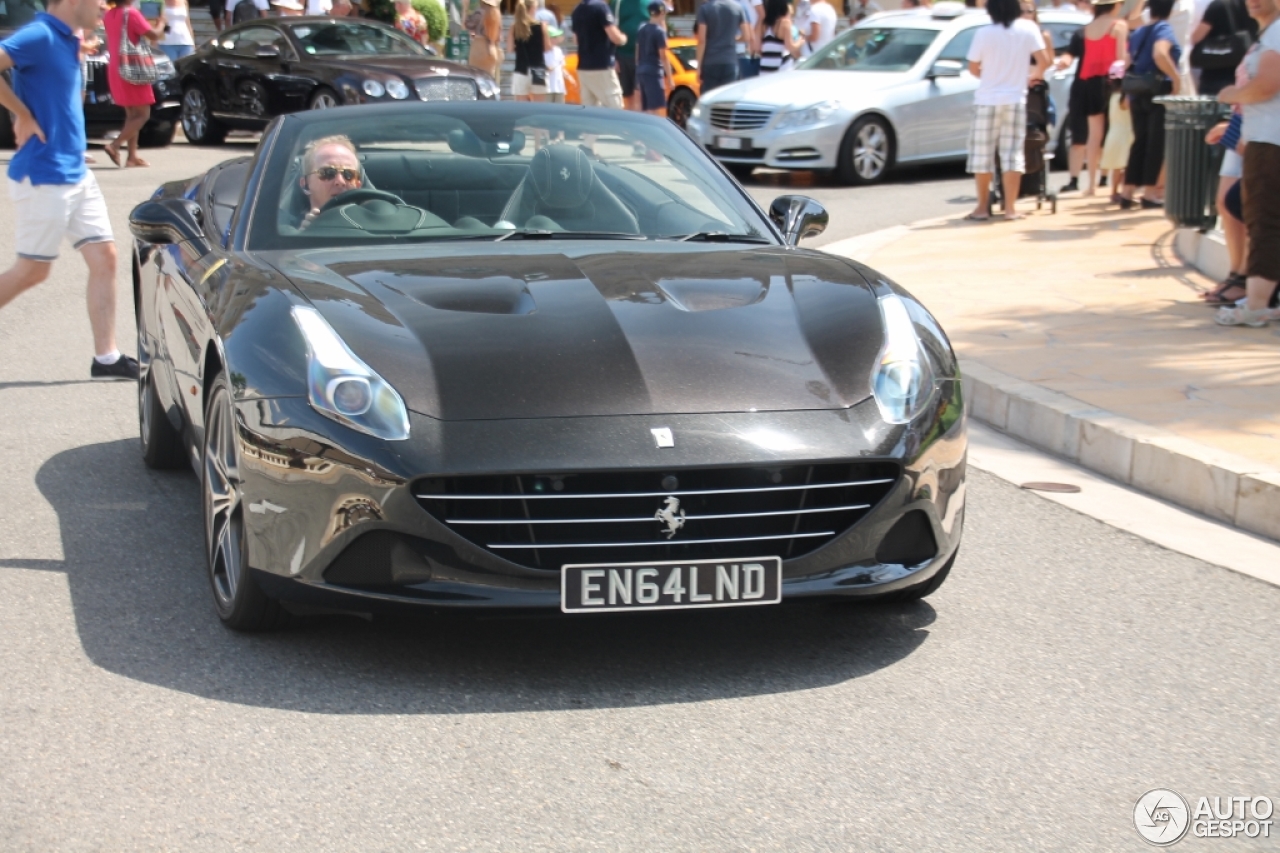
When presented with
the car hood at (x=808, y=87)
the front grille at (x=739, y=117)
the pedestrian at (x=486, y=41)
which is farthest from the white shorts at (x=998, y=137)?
the pedestrian at (x=486, y=41)

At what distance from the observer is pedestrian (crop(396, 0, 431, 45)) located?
73.9 ft

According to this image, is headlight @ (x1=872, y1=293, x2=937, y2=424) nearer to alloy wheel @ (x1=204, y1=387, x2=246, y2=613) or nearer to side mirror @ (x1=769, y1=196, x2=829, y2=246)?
side mirror @ (x1=769, y1=196, x2=829, y2=246)

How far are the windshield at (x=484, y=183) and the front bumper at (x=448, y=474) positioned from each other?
4.13 ft

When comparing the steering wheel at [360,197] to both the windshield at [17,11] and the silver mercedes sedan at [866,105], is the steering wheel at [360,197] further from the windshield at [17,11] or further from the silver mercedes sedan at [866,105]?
the windshield at [17,11]

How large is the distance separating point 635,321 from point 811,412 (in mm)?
550

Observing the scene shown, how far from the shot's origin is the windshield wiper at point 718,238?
5340mm

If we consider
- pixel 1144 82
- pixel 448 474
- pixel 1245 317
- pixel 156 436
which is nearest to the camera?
pixel 448 474

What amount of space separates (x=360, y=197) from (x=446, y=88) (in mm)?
13951

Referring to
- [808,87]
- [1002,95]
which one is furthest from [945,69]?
[1002,95]

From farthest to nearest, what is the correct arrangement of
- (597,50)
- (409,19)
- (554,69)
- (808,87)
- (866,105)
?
(409,19), (554,69), (597,50), (808,87), (866,105)

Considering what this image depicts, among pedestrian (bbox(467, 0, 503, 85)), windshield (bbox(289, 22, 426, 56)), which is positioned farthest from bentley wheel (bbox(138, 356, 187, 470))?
pedestrian (bbox(467, 0, 503, 85))

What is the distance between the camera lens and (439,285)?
4562 mm

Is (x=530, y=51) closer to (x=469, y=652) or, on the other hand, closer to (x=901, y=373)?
(x=901, y=373)

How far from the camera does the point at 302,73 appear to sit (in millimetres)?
19547
